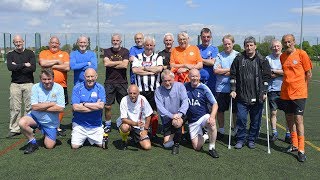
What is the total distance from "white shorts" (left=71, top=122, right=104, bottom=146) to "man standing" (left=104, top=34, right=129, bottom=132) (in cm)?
108

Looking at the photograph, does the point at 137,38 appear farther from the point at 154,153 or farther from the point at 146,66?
the point at 154,153

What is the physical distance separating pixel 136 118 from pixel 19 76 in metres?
2.70

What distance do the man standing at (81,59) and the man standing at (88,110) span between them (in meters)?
0.77

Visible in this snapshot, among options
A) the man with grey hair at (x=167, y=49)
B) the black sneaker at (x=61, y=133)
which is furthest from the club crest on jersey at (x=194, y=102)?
the black sneaker at (x=61, y=133)

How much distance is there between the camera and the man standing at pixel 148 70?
6895mm

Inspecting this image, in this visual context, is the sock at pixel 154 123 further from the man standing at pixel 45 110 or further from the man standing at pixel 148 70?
the man standing at pixel 45 110

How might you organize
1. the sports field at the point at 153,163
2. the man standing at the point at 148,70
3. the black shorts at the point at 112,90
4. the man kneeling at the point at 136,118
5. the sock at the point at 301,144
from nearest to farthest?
the sports field at the point at 153,163, the sock at the point at 301,144, the man kneeling at the point at 136,118, the man standing at the point at 148,70, the black shorts at the point at 112,90

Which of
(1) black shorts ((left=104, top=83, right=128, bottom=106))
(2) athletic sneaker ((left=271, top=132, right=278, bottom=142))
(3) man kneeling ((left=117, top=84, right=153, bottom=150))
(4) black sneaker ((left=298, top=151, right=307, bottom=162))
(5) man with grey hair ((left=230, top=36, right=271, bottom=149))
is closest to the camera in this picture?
(4) black sneaker ((left=298, top=151, right=307, bottom=162))

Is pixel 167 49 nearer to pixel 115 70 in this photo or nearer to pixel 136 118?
pixel 115 70

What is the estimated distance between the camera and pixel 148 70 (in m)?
6.88

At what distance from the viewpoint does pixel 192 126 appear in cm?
651

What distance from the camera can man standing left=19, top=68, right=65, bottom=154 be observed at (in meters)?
6.20

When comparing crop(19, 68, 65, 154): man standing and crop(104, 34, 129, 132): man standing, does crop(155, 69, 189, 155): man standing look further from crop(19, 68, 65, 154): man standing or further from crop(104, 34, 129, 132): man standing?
crop(19, 68, 65, 154): man standing

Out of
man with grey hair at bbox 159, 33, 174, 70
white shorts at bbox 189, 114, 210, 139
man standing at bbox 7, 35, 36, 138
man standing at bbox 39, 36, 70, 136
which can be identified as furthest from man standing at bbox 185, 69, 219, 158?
man standing at bbox 7, 35, 36, 138
